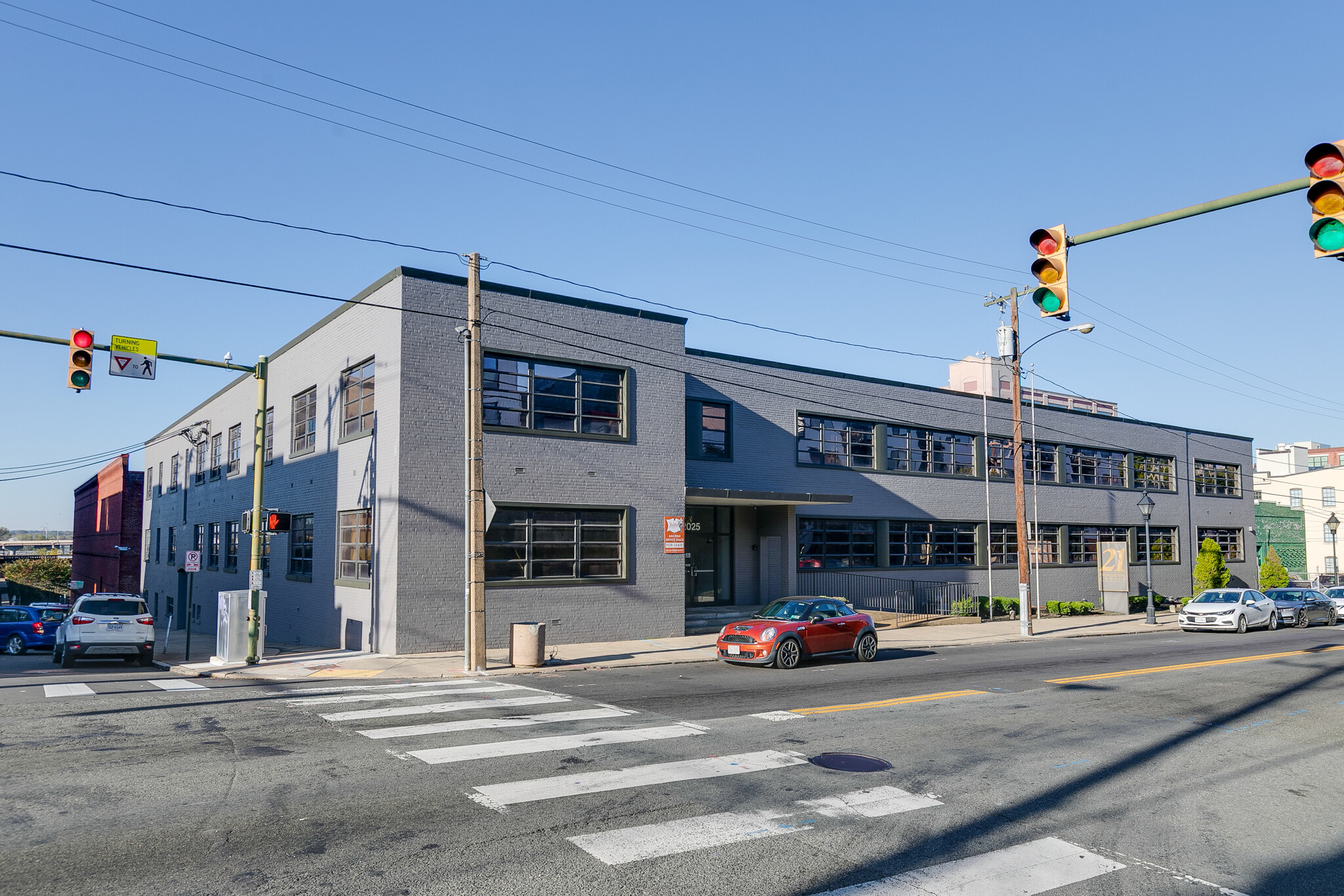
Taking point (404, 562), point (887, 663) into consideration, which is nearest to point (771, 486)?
point (887, 663)

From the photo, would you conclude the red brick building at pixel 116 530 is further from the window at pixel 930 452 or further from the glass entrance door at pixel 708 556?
the window at pixel 930 452

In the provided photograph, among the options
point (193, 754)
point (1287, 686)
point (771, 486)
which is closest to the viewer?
point (193, 754)

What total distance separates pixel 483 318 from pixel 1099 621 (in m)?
25.3

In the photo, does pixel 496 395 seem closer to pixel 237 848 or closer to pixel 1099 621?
pixel 237 848

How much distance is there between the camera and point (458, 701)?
13.6 m

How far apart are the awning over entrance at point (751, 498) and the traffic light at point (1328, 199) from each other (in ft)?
58.5

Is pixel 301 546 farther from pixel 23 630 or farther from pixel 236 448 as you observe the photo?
pixel 236 448

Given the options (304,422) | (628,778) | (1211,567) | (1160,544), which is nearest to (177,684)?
(628,778)

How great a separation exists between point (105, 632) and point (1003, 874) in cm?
1953

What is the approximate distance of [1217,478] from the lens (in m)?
49.3

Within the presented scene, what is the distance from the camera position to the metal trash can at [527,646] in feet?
60.6

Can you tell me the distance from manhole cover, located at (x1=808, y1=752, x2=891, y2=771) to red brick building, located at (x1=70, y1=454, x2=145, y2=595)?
166ft

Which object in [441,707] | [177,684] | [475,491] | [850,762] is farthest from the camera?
[475,491]

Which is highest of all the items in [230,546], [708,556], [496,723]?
[230,546]
